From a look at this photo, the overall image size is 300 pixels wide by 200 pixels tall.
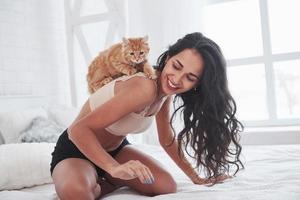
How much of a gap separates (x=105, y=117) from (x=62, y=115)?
4.18ft

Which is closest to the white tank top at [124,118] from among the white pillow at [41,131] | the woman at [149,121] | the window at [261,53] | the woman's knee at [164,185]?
the woman at [149,121]

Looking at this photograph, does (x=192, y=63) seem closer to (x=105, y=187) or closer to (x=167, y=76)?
(x=167, y=76)

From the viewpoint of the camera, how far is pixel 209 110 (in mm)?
1494

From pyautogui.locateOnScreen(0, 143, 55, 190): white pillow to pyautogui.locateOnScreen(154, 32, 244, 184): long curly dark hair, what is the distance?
2.29 feet

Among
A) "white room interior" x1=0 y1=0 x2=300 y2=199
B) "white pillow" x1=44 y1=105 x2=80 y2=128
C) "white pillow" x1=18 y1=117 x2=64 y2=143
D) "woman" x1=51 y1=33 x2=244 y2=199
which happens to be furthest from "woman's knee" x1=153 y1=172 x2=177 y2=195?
"white room interior" x1=0 y1=0 x2=300 y2=199

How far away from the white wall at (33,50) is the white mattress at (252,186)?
123 centimetres

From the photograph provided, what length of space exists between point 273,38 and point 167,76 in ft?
7.15

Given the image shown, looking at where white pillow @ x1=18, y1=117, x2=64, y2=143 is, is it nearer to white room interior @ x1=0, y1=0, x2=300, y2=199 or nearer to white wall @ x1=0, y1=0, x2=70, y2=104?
white wall @ x1=0, y1=0, x2=70, y2=104

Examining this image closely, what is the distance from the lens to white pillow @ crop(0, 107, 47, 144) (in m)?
2.20

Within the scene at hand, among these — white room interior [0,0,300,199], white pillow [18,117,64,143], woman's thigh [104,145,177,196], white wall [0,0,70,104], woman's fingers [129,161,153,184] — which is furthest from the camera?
white room interior [0,0,300,199]

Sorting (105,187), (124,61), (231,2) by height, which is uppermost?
(231,2)

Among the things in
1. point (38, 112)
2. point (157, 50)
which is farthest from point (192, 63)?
point (157, 50)

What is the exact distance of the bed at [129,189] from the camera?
1.23 m

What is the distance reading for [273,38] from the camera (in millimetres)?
3254
